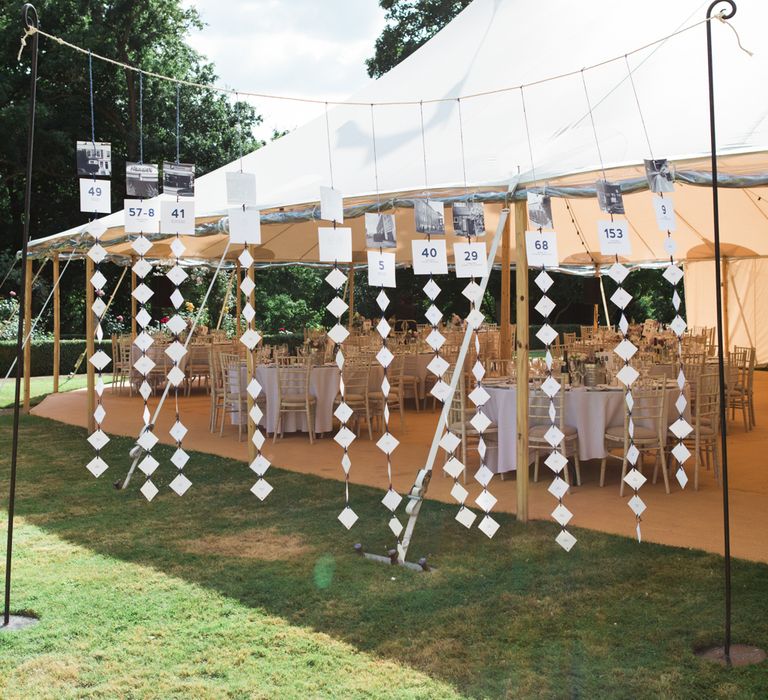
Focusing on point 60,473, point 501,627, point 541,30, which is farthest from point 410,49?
point 501,627

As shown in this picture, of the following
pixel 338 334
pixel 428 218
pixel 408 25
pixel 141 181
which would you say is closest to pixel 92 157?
pixel 141 181

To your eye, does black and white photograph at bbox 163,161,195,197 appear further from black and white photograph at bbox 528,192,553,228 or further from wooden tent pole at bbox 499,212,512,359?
wooden tent pole at bbox 499,212,512,359

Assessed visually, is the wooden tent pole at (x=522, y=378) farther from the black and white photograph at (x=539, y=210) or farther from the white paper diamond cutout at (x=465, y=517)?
the white paper diamond cutout at (x=465, y=517)

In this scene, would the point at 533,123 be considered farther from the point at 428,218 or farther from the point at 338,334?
A: the point at 338,334

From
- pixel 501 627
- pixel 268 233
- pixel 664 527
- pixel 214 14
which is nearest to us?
pixel 501 627

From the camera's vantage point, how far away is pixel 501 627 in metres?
3.85

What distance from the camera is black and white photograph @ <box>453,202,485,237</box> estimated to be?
495 cm

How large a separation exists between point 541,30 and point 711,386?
3.96m

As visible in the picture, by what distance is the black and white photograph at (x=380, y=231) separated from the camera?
488cm

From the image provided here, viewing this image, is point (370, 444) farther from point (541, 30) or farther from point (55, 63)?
point (55, 63)

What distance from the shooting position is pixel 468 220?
4977 millimetres

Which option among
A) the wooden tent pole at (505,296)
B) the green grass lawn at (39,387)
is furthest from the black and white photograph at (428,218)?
the green grass lawn at (39,387)

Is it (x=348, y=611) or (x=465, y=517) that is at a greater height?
(x=465, y=517)

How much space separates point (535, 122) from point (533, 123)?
2 centimetres
